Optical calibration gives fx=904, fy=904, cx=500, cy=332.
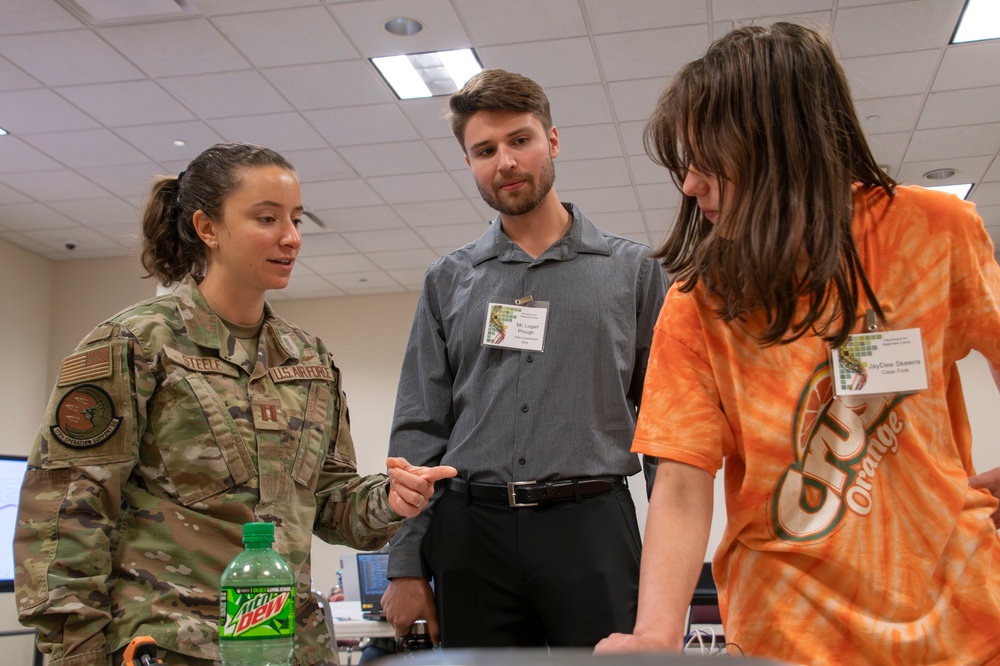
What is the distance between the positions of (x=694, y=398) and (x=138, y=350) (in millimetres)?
1041

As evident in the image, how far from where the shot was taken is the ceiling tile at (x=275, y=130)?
575 centimetres

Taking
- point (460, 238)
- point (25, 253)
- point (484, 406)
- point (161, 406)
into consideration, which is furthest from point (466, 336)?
point (25, 253)

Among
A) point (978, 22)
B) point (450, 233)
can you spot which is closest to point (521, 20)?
point (978, 22)

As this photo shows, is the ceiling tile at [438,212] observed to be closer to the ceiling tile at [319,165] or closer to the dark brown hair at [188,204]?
the ceiling tile at [319,165]

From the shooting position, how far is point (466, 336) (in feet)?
6.91

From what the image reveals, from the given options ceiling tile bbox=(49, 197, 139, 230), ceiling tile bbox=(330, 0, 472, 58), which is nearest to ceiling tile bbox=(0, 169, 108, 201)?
ceiling tile bbox=(49, 197, 139, 230)

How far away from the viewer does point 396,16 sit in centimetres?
465

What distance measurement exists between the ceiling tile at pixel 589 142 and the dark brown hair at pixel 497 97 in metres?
3.77

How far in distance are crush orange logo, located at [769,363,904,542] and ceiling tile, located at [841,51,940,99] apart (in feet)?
14.2

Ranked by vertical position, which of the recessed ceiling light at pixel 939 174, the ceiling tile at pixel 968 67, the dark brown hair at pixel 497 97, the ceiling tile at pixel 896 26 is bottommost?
the dark brown hair at pixel 497 97

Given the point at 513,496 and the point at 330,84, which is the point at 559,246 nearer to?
the point at 513,496

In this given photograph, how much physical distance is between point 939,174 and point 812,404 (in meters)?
6.43

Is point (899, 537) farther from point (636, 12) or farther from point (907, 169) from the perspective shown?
point (907, 169)

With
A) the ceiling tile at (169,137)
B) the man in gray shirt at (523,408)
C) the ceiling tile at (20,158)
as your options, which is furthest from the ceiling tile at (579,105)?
the ceiling tile at (20,158)
